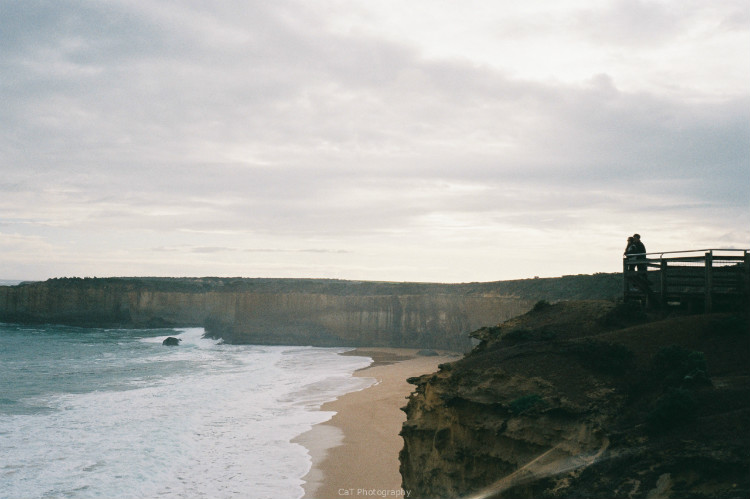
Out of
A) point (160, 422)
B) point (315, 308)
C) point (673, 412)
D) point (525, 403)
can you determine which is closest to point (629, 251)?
point (525, 403)

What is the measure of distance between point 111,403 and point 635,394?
2222 centimetres

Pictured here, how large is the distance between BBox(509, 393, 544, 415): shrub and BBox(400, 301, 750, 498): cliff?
2 centimetres

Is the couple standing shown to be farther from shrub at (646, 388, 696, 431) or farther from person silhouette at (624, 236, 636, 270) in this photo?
shrub at (646, 388, 696, 431)

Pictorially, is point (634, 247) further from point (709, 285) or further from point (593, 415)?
point (593, 415)

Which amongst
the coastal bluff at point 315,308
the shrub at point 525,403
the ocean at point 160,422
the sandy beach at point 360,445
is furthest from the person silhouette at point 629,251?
the coastal bluff at point 315,308

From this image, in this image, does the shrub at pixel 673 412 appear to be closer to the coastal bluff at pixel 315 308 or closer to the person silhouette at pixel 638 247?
the person silhouette at pixel 638 247

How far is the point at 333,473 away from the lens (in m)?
16.2

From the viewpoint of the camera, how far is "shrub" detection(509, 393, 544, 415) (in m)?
9.49

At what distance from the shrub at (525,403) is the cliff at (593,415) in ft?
0.07

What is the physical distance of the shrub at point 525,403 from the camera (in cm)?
949

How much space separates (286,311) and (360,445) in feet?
131

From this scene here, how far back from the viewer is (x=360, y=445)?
62.5ft

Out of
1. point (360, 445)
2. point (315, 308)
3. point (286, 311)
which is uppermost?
point (315, 308)

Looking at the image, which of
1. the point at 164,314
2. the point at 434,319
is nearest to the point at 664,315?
the point at 434,319
